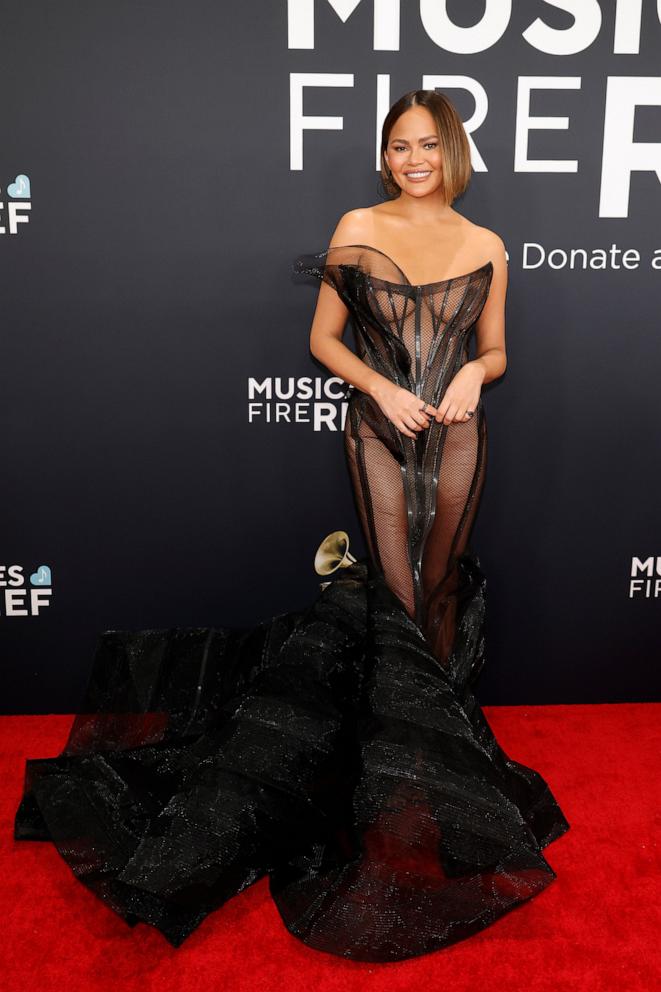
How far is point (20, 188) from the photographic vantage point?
289 centimetres

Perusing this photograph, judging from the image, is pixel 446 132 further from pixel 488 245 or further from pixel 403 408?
pixel 403 408

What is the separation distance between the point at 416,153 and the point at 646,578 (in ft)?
5.83

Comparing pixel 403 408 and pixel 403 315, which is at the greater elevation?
pixel 403 315

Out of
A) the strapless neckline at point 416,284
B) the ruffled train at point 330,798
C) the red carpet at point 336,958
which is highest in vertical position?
the strapless neckline at point 416,284

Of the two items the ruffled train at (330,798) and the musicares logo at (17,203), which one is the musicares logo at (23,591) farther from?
the musicares logo at (17,203)

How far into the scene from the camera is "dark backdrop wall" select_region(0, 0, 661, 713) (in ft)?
9.39

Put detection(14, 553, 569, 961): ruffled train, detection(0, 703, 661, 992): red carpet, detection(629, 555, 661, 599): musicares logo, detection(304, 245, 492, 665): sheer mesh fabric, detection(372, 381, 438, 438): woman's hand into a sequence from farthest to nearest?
detection(629, 555, 661, 599): musicares logo, detection(304, 245, 492, 665): sheer mesh fabric, detection(372, 381, 438, 438): woman's hand, detection(14, 553, 569, 961): ruffled train, detection(0, 703, 661, 992): red carpet

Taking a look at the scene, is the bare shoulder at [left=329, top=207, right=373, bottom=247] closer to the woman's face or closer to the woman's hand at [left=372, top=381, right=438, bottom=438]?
the woman's face

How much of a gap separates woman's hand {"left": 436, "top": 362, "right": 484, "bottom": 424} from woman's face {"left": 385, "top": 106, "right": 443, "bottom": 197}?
0.55 metres

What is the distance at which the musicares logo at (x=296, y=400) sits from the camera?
3139 mm

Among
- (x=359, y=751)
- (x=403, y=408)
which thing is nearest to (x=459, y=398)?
(x=403, y=408)

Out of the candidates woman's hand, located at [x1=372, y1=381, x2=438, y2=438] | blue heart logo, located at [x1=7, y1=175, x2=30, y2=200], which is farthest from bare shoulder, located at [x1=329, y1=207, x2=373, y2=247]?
blue heart logo, located at [x1=7, y1=175, x2=30, y2=200]

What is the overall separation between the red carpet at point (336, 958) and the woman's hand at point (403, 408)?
1.25 meters

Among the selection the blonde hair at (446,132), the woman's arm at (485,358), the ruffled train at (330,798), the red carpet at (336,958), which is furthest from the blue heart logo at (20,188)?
the red carpet at (336,958)
